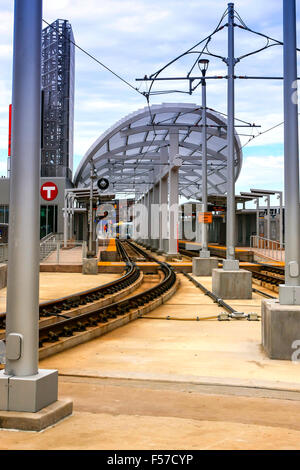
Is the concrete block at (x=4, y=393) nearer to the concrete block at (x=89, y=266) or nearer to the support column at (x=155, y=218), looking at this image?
the concrete block at (x=89, y=266)

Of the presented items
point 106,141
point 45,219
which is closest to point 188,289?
point 106,141

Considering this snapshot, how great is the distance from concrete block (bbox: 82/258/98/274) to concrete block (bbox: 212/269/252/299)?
9.71 metres

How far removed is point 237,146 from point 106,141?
10637 millimetres

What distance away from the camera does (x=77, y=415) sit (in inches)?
164

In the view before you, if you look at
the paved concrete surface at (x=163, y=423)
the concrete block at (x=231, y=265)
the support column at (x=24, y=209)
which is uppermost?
the support column at (x=24, y=209)

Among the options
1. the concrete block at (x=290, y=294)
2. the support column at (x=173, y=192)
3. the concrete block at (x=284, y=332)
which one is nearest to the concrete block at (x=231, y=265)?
the concrete block at (x=290, y=294)

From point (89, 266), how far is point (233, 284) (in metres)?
10.2

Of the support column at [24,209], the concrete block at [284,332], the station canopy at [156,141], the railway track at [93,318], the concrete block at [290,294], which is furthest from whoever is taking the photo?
the station canopy at [156,141]

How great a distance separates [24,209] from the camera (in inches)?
159

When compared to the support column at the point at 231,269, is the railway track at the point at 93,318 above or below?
below

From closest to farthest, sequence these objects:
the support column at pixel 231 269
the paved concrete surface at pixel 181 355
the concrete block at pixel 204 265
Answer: the paved concrete surface at pixel 181 355, the support column at pixel 231 269, the concrete block at pixel 204 265

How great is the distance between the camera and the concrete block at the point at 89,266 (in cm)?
2327

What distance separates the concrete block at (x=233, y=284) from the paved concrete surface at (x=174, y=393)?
4692 millimetres
